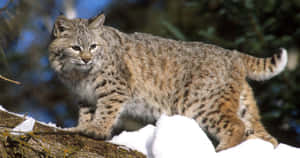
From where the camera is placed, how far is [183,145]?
2.93 metres

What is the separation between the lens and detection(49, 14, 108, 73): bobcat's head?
13.8 ft

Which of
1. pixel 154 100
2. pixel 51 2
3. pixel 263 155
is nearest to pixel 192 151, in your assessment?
pixel 263 155

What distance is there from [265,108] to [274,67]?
2.50 metres

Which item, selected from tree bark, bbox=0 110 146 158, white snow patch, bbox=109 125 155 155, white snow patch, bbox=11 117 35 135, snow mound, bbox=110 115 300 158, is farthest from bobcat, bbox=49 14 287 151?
white snow patch, bbox=11 117 35 135

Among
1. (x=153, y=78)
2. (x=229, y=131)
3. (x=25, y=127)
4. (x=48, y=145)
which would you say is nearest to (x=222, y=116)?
(x=229, y=131)

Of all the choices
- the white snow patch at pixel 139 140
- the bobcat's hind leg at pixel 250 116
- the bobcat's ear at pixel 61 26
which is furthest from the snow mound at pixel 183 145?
the bobcat's ear at pixel 61 26

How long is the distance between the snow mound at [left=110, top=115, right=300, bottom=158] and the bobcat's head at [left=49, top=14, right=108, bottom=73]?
Answer: 1.22 m

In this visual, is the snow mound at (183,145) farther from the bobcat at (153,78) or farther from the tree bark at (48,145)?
the bobcat at (153,78)

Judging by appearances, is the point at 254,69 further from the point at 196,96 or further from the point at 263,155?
the point at 263,155

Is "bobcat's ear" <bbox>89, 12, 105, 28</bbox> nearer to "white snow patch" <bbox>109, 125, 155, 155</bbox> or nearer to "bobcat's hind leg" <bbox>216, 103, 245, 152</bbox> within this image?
"white snow patch" <bbox>109, 125, 155, 155</bbox>

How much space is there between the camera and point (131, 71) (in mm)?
4664

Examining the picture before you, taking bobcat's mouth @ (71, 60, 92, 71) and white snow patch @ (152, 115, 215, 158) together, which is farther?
bobcat's mouth @ (71, 60, 92, 71)

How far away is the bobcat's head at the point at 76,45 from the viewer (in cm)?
422

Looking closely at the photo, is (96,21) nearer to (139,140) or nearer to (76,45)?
(76,45)
